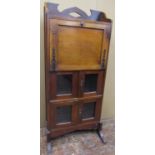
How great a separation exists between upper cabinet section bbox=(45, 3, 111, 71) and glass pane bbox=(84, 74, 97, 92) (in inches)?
4.1

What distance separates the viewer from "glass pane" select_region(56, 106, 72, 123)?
1.67 meters

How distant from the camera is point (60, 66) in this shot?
4.94 ft

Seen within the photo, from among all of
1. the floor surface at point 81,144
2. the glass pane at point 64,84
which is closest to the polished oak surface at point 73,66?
the glass pane at point 64,84

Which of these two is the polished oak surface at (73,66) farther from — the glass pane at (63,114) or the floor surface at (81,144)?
the floor surface at (81,144)

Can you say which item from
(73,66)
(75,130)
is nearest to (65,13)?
(73,66)

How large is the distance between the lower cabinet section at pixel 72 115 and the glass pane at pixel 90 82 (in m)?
0.11

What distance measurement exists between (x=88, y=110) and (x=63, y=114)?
29cm

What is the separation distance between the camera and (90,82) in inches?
68.7

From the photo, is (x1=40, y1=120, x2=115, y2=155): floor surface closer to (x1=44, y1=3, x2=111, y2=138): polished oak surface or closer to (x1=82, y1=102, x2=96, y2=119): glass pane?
(x1=44, y1=3, x2=111, y2=138): polished oak surface

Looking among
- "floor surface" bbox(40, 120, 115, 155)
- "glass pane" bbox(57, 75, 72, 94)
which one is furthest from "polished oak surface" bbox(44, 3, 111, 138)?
"floor surface" bbox(40, 120, 115, 155)
